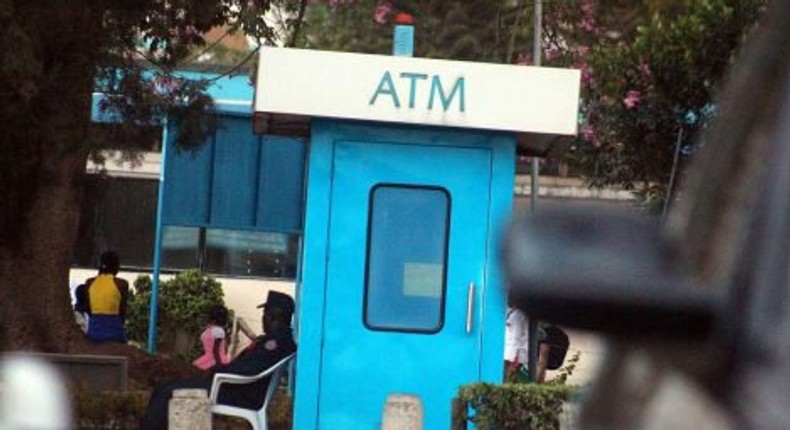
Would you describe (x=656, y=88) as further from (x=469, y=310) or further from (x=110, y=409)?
(x=110, y=409)

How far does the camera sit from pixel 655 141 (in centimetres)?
1498

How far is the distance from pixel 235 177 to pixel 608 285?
19.2 meters

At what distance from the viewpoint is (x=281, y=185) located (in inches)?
842

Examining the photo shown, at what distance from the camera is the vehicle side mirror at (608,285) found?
5.79ft

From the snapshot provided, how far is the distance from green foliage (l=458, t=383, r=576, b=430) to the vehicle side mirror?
1000 centimetres

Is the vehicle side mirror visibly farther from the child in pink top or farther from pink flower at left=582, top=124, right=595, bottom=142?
the child in pink top

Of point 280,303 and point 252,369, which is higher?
point 280,303

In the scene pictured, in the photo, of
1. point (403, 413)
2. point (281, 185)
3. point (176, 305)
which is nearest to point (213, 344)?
point (281, 185)

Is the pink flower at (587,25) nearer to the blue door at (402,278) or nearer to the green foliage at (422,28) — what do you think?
the green foliage at (422,28)

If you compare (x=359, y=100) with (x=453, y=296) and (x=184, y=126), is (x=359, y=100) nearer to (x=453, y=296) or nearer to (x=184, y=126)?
(x=453, y=296)

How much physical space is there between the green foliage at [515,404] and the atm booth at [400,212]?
1.73ft

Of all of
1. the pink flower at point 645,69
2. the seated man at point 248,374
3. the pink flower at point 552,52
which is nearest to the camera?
the seated man at point 248,374

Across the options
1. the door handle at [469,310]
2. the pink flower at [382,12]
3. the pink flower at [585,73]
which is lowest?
the door handle at [469,310]

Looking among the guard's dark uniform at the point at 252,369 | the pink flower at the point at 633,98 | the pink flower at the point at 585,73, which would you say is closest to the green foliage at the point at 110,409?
the guard's dark uniform at the point at 252,369
